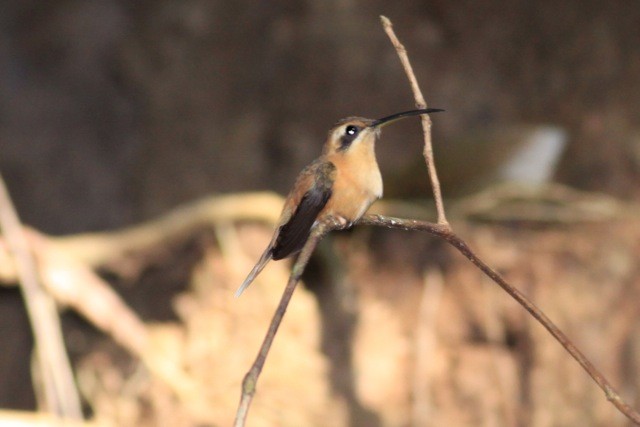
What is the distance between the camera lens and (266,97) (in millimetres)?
5211

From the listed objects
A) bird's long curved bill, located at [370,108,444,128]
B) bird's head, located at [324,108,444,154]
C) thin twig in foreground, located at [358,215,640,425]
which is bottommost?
thin twig in foreground, located at [358,215,640,425]

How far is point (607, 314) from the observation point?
12.8 ft

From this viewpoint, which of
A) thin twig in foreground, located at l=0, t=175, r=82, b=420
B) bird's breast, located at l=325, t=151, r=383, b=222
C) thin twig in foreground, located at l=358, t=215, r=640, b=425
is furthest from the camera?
thin twig in foreground, located at l=0, t=175, r=82, b=420

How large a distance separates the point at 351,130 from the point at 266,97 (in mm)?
4128

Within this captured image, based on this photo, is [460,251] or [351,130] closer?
[460,251]

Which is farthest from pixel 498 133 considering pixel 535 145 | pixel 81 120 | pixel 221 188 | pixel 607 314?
pixel 81 120

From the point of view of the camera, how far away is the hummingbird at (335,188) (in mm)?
976

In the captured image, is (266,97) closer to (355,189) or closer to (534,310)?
(355,189)

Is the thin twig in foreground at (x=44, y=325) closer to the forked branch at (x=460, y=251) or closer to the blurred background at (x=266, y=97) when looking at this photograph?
the blurred background at (x=266, y=97)

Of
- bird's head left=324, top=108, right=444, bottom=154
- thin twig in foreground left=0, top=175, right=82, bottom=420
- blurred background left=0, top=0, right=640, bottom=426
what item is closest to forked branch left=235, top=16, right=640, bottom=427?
bird's head left=324, top=108, right=444, bottom=154

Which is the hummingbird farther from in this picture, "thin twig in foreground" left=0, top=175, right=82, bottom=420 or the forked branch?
"thin twig in foreground" left=0, top=175, right=82, bottom=420

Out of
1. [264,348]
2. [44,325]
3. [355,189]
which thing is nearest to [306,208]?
[355,189]

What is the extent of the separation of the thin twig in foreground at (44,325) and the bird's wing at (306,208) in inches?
93.1

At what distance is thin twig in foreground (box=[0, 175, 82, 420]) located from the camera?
3.39m
